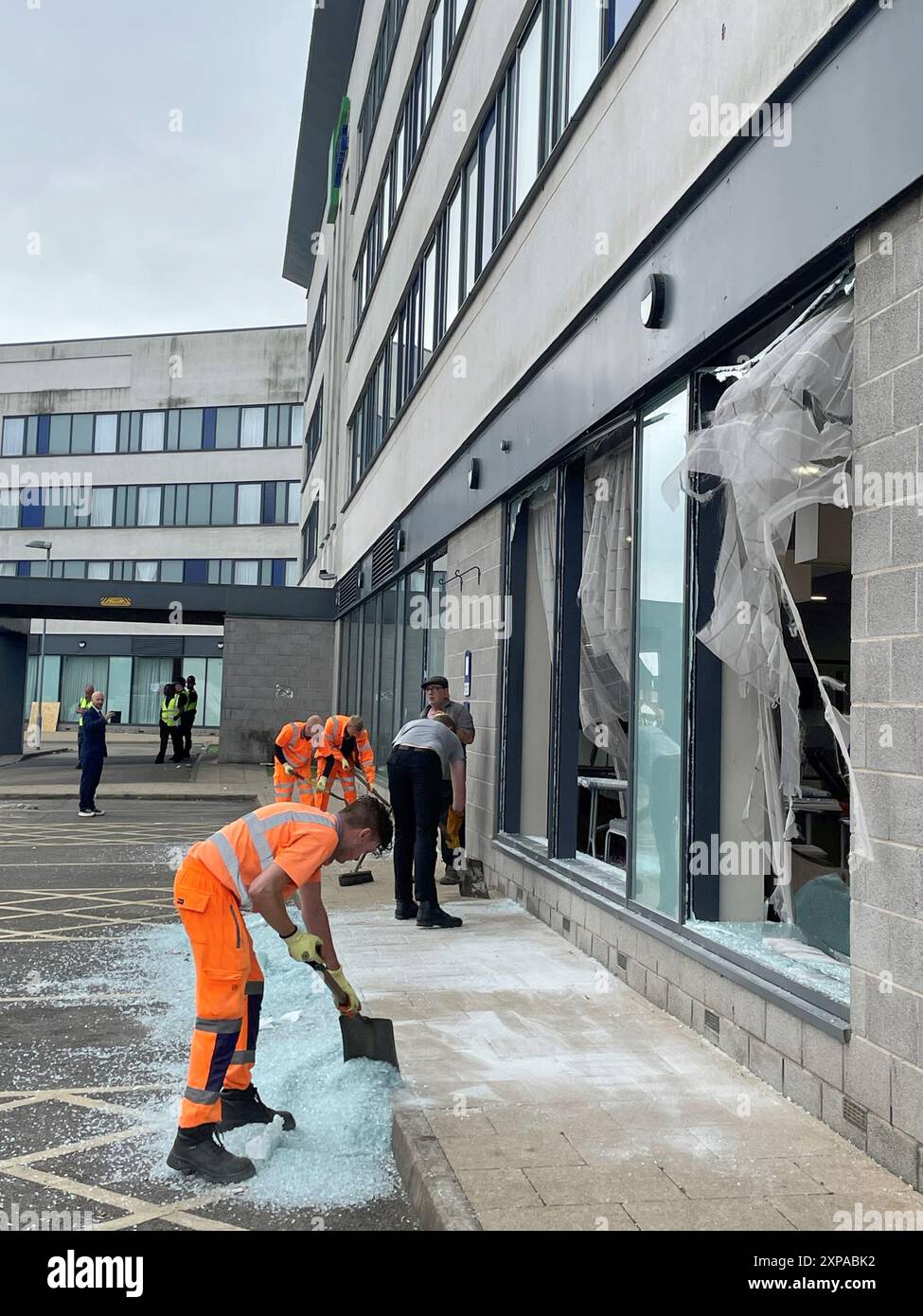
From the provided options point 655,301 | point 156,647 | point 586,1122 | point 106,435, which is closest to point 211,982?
point 586,1122

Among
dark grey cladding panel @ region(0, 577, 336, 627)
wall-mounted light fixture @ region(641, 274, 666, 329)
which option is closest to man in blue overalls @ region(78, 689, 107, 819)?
dark grey cladding panel @ region(0, 577, 336, 627)

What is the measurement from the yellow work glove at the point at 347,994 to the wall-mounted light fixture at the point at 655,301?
12.2 ft

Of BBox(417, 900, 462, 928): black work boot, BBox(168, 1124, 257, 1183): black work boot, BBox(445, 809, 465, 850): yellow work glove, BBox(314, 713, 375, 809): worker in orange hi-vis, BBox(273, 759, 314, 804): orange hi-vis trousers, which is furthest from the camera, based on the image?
BBox(273, 759, 314, 804): orange hi-vis trousers

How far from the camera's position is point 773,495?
5211mm

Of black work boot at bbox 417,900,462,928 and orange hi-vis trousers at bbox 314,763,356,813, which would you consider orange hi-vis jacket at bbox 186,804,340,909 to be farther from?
orange hi-vis trousers at bbox 314,763,356,813

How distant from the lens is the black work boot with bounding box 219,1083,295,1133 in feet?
14.1

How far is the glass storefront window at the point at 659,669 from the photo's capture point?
6.00 meters

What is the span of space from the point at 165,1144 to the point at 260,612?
22.6 m

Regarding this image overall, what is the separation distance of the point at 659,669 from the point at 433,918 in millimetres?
2748

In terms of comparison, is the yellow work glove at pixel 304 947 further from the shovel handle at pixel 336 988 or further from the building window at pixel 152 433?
the building window at pixel 152 433

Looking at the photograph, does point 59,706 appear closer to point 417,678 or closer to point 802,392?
point 417,678

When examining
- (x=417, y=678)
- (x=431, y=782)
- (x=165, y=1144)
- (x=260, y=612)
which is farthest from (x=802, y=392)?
(x=260, y=612)

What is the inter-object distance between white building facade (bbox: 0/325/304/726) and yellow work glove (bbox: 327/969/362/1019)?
4231 cm

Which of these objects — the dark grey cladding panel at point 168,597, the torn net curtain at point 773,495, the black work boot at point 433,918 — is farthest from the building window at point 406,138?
the black work boot at point 433,918
